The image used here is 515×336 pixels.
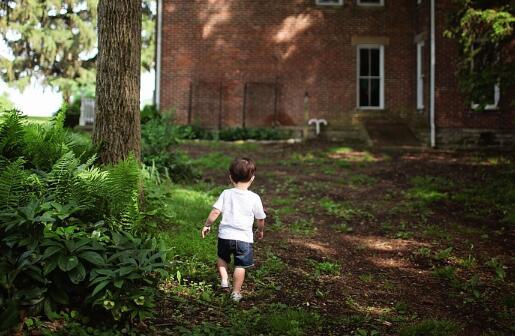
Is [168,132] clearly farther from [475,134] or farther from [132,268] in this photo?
[475,134]

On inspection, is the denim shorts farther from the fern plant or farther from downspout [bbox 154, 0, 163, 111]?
downspout [bbox 154, 0, 163, 111]

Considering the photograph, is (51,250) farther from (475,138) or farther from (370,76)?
(370,76)

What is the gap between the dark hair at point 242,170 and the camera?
4582 millimetres

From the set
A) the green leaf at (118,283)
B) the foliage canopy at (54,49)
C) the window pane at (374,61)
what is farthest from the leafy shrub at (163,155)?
the foliage canopy at (54,49)

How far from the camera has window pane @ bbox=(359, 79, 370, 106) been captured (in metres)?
18.3

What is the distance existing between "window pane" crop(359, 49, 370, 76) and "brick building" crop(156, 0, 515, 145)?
18 cm

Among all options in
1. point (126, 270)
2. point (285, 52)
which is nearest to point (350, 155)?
point (285, 52)

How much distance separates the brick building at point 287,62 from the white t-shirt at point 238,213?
13190mm

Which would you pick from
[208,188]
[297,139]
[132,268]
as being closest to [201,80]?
[297,139]

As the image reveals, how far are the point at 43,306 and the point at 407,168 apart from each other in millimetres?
9794

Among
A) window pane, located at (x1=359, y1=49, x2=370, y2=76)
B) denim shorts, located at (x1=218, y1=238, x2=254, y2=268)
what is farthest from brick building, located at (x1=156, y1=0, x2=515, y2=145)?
denim shorts, located at (x1=218, y1=238, x2=254, y2=268)

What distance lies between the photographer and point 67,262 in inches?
134

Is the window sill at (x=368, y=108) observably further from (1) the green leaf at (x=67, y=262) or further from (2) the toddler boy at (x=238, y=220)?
(1) the green leaf at (x=67, y=262)

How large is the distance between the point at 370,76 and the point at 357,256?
12.9 m
